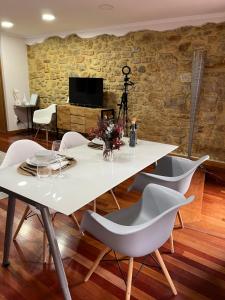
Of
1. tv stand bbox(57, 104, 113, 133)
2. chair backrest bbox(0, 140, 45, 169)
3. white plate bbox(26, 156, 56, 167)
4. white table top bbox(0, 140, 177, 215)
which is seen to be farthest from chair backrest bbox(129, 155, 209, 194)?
tv stand bbox(57, 104, 113, 133)

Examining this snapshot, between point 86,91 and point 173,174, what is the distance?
3.35 m

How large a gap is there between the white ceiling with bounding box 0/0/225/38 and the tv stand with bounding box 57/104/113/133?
5.13 feet

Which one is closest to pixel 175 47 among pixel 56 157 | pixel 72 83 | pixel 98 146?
pixel 72 83

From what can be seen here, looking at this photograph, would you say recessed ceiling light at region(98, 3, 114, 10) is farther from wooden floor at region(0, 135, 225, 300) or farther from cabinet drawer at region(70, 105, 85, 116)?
wooden floor at region(0, 135, 225, 300)

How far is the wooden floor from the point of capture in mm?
1654

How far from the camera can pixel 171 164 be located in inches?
94.7

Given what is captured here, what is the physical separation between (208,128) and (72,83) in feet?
9.87

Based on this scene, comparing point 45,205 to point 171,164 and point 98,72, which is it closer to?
point 171,164

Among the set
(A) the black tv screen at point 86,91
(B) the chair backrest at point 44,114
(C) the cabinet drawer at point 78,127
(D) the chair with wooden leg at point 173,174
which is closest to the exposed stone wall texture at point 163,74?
(A) the black tv screen at point 86,91

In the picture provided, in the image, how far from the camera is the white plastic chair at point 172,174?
6.27 ft

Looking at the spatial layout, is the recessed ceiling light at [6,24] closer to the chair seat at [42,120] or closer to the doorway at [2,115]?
the doorway at [2,115]

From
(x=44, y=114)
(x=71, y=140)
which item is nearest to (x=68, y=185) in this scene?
(x=71, y=140)

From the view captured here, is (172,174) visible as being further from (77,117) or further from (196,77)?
(77,117)

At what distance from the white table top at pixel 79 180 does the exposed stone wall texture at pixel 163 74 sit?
2.28 meters
